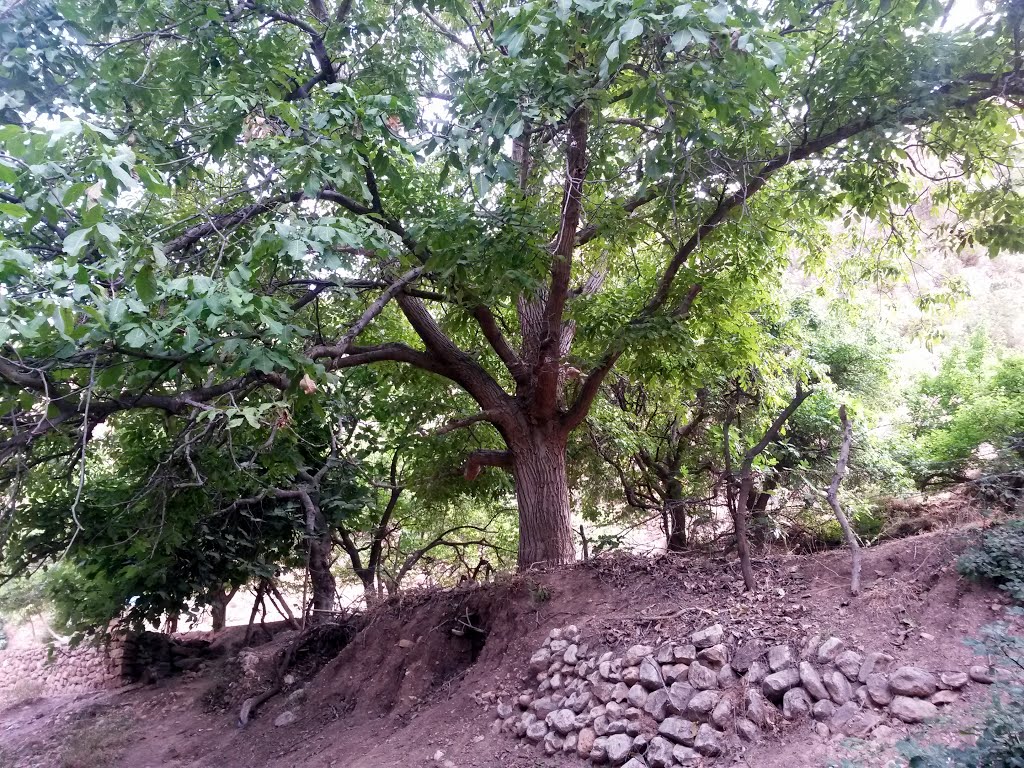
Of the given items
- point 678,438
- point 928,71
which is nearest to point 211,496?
point 678,438

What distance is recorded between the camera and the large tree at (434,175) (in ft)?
10.8

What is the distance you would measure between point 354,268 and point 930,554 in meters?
4.97

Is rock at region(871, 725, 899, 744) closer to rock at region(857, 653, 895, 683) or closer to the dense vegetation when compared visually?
rock at region(857, 653, 895, 683)

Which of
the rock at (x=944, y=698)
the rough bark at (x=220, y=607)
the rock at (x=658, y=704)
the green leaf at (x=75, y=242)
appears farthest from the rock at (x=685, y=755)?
the rough bark at (x=220, y=607)

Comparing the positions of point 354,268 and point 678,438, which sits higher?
point 354,268

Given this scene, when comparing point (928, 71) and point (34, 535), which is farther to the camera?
point (34, 535)

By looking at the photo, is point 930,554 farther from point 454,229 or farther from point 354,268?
point 354,268

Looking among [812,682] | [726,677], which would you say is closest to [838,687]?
[812,682]

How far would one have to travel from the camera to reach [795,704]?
3402 mm

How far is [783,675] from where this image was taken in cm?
353

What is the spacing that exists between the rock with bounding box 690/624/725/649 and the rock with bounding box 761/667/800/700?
1.42 feet

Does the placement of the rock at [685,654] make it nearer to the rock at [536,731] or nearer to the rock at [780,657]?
the rock at [780,657]

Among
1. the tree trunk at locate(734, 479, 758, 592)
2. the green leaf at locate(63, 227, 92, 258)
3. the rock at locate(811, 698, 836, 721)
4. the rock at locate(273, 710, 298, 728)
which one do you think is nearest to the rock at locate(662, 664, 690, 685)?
the rock at locate(811, 698, 836, 721)

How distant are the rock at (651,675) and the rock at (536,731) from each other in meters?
0.72
